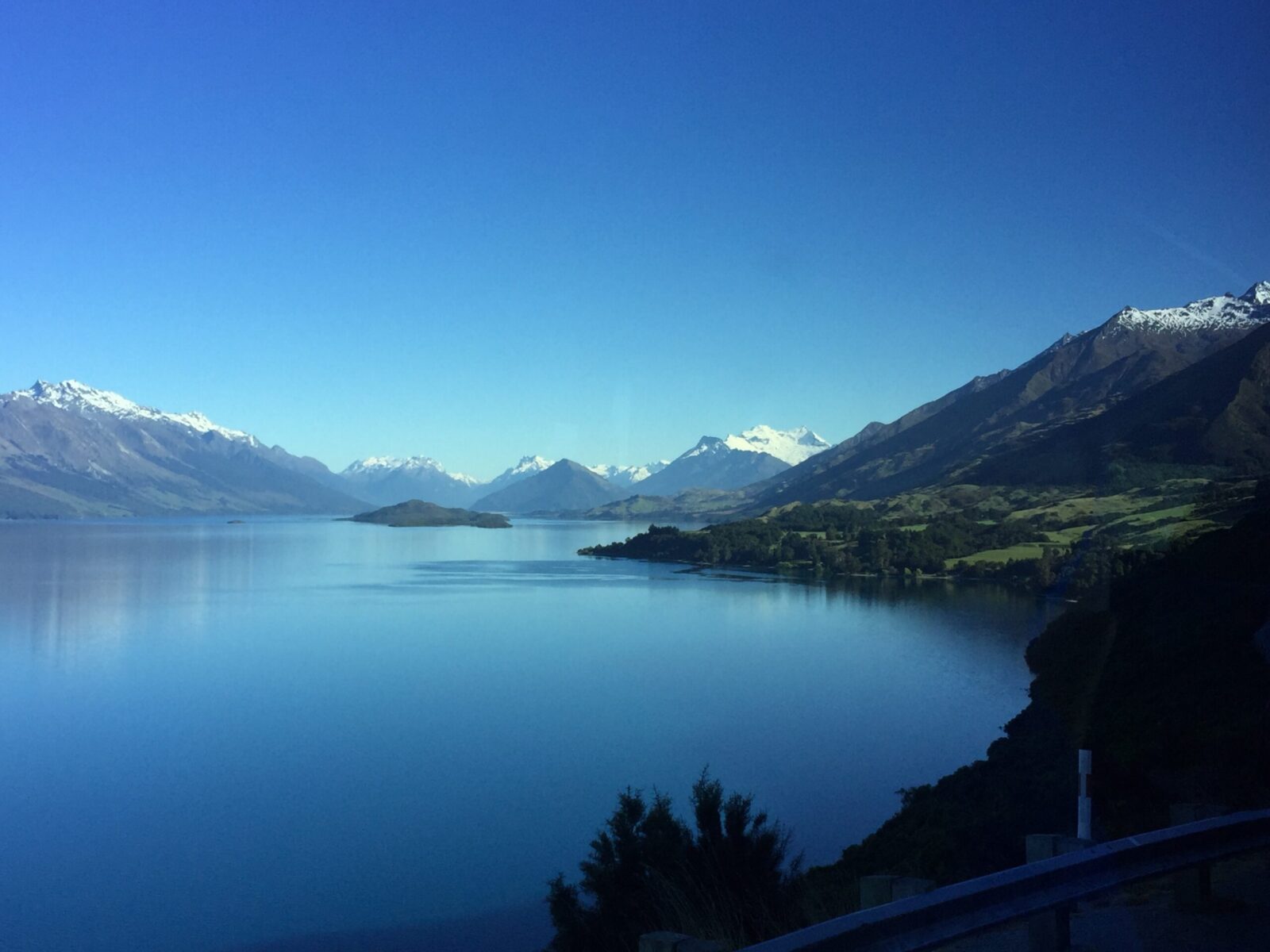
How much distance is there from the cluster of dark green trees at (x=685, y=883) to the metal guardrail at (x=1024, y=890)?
2.11 meters

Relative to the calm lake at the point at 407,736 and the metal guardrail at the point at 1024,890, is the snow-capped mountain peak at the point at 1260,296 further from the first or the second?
the metal guardrail at the point at 1024,890

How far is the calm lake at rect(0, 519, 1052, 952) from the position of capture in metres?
17.5

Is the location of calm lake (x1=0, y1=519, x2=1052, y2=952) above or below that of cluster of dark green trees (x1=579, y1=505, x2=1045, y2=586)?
below

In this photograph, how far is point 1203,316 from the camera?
124875 millimetres

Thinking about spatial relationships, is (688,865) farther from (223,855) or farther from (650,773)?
(650,773)

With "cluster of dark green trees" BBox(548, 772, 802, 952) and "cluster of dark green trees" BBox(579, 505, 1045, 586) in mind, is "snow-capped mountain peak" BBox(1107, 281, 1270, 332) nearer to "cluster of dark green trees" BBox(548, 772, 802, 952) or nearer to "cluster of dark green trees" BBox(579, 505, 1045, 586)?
"cluster of dark green trees" BBox(579, 505, 1045, 586)

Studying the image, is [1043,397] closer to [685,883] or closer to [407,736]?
[407,736]

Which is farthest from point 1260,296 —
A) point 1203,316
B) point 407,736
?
point 407,736

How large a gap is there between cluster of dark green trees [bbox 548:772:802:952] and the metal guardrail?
211cm

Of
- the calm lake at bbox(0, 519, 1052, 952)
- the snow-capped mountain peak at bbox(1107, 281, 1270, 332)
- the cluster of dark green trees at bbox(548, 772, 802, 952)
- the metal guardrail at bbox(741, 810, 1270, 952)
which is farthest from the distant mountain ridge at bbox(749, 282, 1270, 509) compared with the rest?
the metal guardrail at bbox(741, 810, 1270, 952)

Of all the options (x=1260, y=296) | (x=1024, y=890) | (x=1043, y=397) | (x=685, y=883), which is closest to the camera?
(x=1024, y=890)

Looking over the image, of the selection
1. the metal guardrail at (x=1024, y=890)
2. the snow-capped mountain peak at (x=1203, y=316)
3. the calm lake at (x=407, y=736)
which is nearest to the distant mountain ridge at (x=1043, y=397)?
the snow-capped mountain peak at (x=1203, y=316)

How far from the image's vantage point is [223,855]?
18812 millimetres

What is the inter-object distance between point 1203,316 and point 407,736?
125 m
